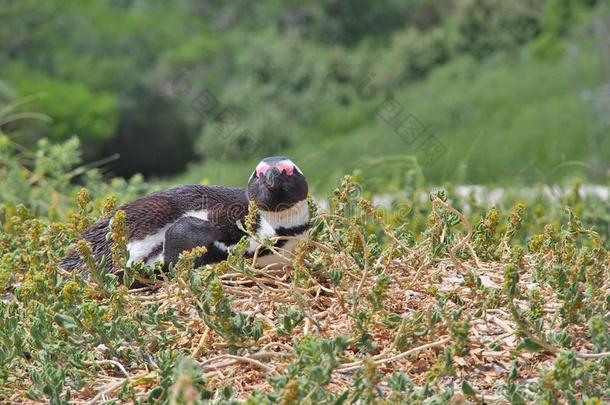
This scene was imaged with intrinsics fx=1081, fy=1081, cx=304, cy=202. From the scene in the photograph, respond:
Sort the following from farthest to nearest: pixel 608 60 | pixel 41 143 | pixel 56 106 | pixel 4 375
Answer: pixel 56 106 → pixel 608 60 → pixel 41 143 → pixel 4 375

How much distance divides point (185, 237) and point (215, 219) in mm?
116

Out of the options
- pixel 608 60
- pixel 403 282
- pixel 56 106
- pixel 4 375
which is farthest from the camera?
pixel 56 106

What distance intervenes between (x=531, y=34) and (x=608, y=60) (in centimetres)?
415

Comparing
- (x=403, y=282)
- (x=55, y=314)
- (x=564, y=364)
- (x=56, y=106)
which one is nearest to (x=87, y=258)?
(x=55, y=314)

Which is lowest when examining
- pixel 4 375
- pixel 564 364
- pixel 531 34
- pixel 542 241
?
pixel 4 375

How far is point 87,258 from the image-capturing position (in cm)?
268

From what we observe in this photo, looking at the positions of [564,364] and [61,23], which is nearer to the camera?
[564,364]

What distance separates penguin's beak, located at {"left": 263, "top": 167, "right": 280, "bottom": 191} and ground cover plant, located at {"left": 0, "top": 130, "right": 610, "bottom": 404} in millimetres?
200

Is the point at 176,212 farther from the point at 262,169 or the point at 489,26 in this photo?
the point at 489,26

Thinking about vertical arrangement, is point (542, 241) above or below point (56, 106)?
below

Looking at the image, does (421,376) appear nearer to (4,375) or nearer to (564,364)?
(564,364)

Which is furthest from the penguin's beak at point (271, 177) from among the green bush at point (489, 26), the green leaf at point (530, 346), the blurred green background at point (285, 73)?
the green bush at point (489, 26)

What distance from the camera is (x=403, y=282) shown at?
2904 millimetres

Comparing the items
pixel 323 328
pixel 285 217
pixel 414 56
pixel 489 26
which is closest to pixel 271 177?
pixel 285 217
